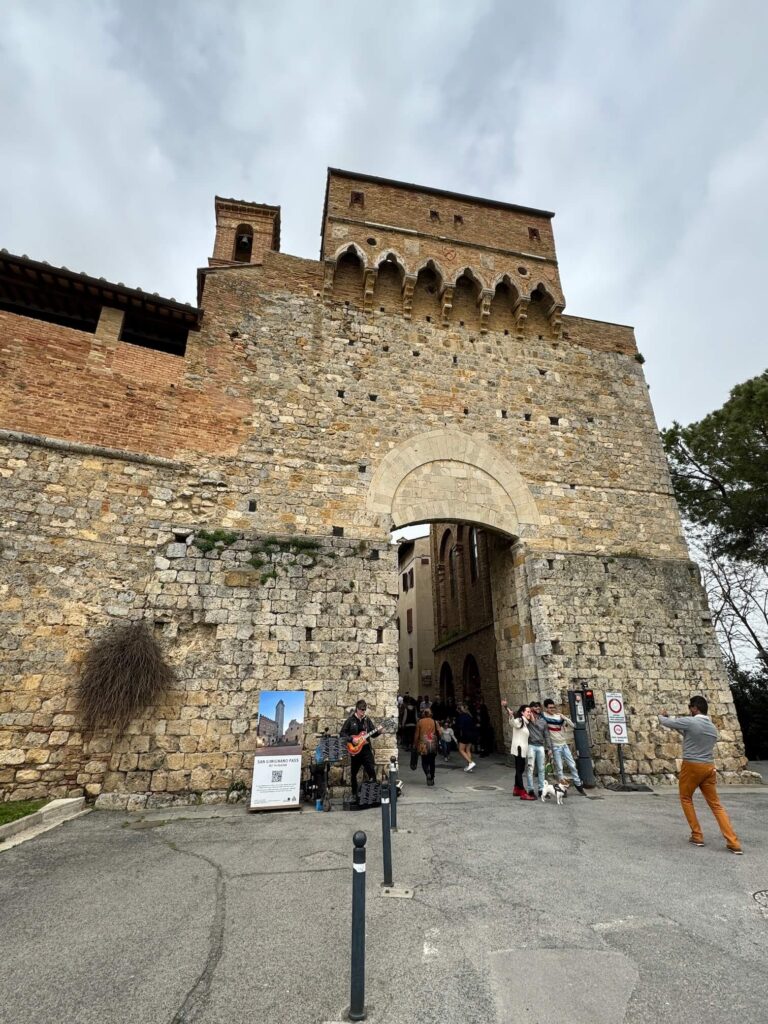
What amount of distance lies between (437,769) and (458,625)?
316 inches

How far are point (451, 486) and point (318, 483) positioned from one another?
2.94 m

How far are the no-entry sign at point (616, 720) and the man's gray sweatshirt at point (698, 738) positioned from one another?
3.68m

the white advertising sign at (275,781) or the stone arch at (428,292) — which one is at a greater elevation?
the stone arch at (428,292)

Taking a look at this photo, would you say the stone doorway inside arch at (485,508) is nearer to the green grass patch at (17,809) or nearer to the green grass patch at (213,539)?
the green grass patch at (213,539)

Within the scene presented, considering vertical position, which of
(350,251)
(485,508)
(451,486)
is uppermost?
(350,251)

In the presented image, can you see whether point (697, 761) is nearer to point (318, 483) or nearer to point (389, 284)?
point (318, 483)

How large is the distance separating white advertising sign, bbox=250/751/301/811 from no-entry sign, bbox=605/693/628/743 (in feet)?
18.3

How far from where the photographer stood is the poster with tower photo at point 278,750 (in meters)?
7.05

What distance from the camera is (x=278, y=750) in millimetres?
7316

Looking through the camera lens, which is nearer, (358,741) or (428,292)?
(358,741)

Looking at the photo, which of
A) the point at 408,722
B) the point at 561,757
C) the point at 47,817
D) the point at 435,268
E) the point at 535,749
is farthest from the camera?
the point at 408,722

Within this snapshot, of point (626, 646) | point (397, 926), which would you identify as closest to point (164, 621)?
point (397, 926)

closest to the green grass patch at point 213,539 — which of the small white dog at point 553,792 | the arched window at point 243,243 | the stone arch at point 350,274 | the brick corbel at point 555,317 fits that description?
the stone arch at point 350,274

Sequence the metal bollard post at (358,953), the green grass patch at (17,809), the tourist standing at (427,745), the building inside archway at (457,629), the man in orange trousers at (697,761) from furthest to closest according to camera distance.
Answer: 1. the building inside archway at (457,629)
2. the tourist standing at (427,745)
3. the green grass patch at (17,809)
4. the man in orange trousers at (697,761)
5. the metal bollard post at (358,953)
